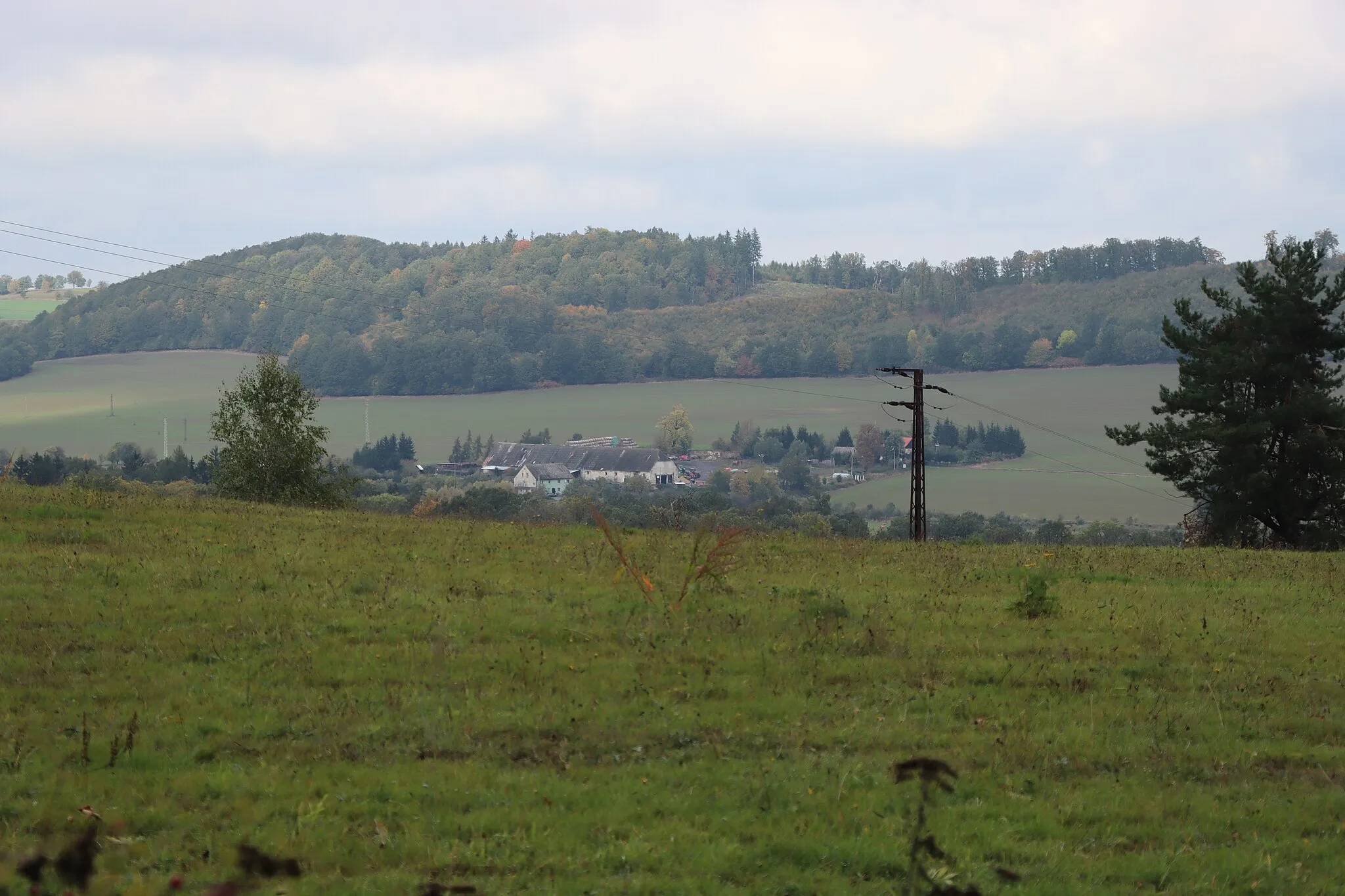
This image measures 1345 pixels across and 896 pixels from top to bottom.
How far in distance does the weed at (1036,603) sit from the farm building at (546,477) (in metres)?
103

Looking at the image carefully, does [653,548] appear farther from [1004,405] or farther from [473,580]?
[1004,405]

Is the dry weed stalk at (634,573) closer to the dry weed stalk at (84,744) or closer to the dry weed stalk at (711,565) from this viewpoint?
the dry weed stalk at (711,565)

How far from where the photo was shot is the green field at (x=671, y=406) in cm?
12050

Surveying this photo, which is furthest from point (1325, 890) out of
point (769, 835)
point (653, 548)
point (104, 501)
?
point (104, 501)

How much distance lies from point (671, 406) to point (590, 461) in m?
44.8

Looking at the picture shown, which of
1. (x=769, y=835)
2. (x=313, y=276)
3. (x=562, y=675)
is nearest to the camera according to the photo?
(x=769, y=835)

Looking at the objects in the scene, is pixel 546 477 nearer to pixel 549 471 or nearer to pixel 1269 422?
pixel 549 471

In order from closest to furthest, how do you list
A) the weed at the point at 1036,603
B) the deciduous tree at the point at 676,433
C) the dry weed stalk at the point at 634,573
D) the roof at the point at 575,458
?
the dry weed stalk at the point at 634,573 → the weed at the point at 1036,603 → the roof at the point at 575,458 → the deciduous tree at the point at 676,433

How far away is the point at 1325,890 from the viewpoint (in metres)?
7.31

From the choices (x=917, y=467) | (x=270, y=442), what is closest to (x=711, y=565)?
(x=917, y=467)

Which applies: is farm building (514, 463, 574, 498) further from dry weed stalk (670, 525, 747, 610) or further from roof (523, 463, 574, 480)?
dry weed stalk (670, 525, 747, 610)

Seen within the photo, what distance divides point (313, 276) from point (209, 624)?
189 metres

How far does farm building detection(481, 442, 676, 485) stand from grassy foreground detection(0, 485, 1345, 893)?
108111 millimetres

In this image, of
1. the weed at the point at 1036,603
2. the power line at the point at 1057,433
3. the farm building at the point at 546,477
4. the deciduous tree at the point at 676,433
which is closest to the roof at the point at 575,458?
the farm building at the point at 546,477
